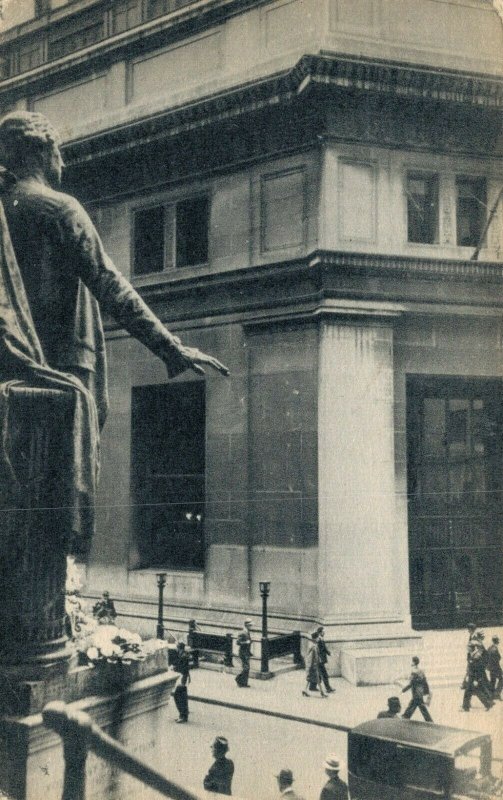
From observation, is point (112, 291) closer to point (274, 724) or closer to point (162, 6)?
point (274, 724)

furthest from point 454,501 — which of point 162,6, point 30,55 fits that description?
point 30,55

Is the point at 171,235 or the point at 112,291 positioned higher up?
the point at 171,235

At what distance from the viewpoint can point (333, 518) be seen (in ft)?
53.7

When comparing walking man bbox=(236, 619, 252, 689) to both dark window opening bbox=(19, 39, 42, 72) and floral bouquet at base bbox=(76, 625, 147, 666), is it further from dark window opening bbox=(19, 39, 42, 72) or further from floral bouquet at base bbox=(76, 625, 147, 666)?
dark window opening bbox=(19, 39, 42, 72)

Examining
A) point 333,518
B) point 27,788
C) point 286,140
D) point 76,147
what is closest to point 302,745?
point 333,518

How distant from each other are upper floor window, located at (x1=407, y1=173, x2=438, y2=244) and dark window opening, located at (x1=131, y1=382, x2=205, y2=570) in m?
6.19

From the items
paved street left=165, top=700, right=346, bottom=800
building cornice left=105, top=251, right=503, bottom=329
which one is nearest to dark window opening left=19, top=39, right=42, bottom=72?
building cornice left=105, top=251, right=503, bottom=329

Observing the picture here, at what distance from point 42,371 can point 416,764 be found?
17.7 feet

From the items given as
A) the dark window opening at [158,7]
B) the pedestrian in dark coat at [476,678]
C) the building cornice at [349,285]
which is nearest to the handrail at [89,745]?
the pedestrian in dark coat at [476,678]

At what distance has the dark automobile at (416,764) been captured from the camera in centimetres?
747

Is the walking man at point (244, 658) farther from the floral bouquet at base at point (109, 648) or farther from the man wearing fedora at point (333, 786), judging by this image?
the floral bouquet at base at point (109, 648)

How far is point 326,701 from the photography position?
14219mm

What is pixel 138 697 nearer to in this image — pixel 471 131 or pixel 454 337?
pixel 454 337

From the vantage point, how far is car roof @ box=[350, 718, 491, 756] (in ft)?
25.0
